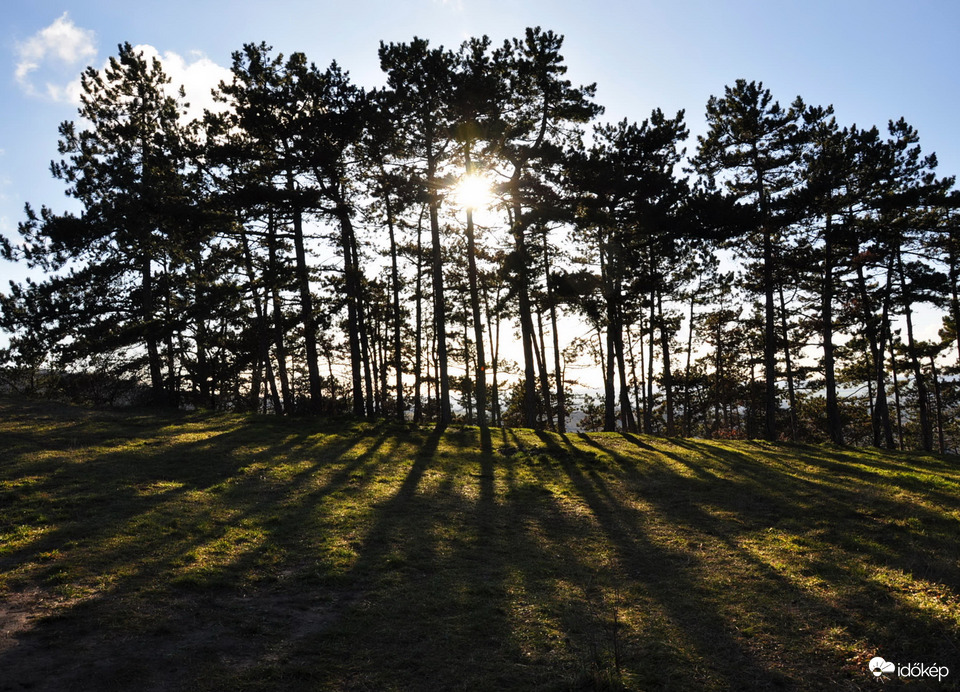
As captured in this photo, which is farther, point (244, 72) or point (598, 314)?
point (598, 314)

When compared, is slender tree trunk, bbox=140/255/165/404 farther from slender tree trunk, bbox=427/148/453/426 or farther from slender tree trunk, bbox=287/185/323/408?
slender tree trunk, bbox=427/148/453/426

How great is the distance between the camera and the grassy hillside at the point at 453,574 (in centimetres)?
559

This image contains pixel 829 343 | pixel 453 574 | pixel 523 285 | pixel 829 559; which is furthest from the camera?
pixel 829 343

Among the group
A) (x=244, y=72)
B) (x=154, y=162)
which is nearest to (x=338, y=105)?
(x=244, y=72)

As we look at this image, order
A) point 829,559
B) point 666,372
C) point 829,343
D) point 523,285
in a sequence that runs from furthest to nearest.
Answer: point 666,372
point 829,343
point 523,285
point 829,559

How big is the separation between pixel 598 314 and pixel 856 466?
11.0m

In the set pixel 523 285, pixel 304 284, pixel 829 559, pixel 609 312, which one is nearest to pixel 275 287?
pixel 304 284

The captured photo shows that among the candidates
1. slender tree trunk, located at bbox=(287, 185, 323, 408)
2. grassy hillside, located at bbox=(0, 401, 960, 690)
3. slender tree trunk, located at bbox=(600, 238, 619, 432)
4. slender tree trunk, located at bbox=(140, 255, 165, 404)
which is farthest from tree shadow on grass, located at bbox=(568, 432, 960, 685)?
slender tree trunk, located at bbox=(140, 255, 165, 404)

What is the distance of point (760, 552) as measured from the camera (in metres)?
9.38

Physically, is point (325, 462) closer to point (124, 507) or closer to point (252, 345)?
point (124, 507)

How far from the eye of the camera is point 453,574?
8.28 meters

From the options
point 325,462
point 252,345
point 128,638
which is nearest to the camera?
point 128,638

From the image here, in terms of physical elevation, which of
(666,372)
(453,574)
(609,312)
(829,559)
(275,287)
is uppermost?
(275,287)

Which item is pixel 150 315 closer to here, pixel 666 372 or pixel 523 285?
pixel 523 285
